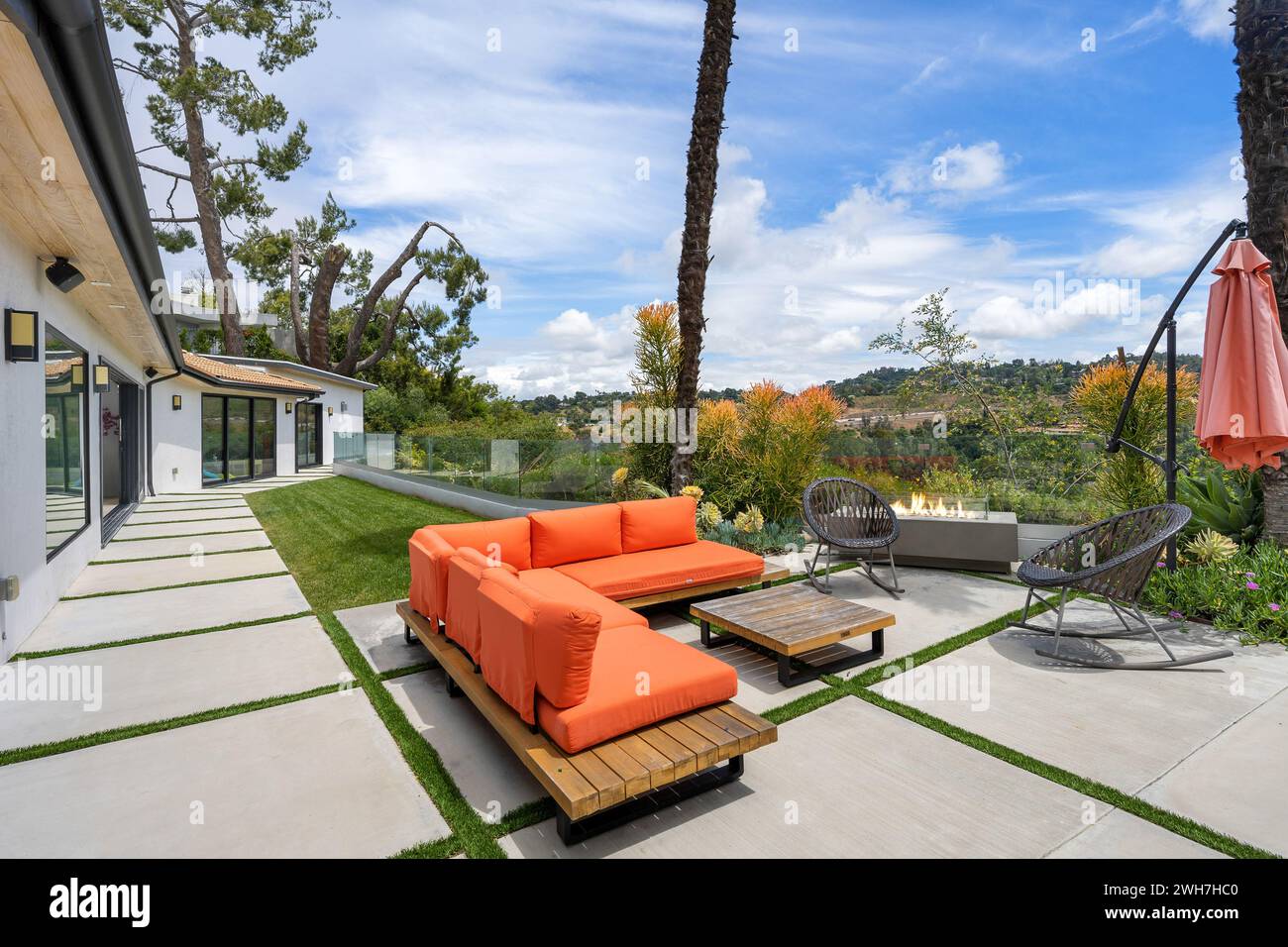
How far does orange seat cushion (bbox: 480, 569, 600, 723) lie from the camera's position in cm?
235

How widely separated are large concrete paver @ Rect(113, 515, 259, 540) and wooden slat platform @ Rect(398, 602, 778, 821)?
27.2ft

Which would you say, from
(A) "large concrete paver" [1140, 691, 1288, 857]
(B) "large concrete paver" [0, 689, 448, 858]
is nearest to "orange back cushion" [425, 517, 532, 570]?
(B) "large concrete paver" [0, 689, 448, 858]

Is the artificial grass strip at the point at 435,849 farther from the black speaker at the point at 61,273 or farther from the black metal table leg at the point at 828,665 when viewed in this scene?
the black speaker at the point at 61,273

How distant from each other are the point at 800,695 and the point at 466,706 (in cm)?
184

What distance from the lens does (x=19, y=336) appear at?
4137 mm

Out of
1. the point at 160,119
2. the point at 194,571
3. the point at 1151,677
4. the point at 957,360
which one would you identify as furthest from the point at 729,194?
the point at 160,119

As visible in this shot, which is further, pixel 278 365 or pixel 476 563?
pixel 278 365

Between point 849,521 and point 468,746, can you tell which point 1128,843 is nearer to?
point 468,746

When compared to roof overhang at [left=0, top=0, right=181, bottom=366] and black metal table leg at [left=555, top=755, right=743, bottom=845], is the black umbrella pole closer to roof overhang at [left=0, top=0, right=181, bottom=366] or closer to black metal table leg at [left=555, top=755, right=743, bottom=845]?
black metal table leg at [left=555, top=755, right=743, bottom=845]

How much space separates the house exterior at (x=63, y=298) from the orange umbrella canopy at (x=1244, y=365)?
20.2 feet

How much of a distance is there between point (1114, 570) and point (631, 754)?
335 cm

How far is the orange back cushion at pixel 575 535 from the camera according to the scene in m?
4.72

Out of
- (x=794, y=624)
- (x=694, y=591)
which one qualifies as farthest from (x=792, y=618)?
(x=694, y=591)
